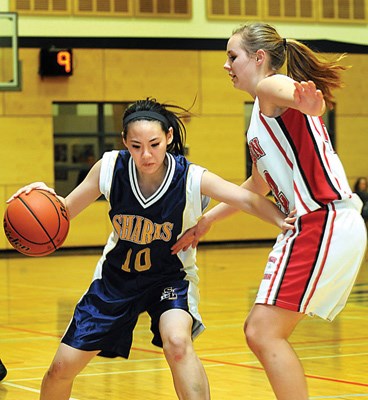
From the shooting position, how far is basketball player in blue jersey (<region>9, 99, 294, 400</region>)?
4055 mm

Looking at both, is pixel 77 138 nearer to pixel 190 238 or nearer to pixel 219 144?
pixel 219 144

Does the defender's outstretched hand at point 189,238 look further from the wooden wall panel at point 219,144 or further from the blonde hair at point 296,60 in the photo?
the wooden wall panel at point 219,144

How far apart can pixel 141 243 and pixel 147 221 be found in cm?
10

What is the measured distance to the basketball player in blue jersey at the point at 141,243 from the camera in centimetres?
A: 405

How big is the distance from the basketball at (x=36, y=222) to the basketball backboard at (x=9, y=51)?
32.8 feet

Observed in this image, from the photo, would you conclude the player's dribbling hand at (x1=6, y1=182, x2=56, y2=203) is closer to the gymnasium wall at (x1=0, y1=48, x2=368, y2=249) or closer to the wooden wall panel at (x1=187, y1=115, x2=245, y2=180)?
the gymnasium wall at (x1=0, y1=48, x2=368, y2=249)

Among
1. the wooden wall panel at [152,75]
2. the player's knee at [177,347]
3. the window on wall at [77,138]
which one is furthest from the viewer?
the wooden wall panel at [152,75]

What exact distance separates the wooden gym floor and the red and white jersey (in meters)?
1.61

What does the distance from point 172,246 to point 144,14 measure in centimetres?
1419

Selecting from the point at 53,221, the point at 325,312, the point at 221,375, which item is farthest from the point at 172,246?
the point at 221,375

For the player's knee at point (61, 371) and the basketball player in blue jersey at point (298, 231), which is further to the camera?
the player's knee at point (61, 371)

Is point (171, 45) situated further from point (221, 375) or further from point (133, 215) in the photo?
point (133, 215)

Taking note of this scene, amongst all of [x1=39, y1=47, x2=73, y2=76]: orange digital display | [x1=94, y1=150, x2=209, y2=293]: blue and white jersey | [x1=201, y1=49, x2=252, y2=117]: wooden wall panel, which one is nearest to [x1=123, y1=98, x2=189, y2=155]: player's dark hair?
[x1=94, y1=150, x2=209, y2=293]: blue and white jersey

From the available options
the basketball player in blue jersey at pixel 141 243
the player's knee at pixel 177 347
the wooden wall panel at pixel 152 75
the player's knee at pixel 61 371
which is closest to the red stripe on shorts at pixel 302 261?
the basketball player in blue jersey at pixel 141 243
